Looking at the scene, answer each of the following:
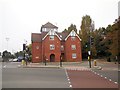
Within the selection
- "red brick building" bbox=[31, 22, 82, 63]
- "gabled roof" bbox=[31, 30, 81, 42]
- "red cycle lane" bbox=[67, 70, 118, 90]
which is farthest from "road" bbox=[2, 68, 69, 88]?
"gabled roof" bbox=[31, 30, 81, 42]

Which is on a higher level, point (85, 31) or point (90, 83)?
point (85, 31)

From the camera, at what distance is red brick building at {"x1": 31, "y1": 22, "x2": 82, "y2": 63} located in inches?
3681

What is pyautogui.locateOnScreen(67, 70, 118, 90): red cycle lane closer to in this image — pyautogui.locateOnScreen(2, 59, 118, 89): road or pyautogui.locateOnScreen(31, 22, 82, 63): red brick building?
pyautogui.locateOnScreen(2, 59, 118, 89): road

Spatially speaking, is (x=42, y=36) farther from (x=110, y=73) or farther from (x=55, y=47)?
(x=110, y=73)

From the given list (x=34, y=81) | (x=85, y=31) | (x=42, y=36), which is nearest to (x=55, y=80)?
(x=34, y=81)

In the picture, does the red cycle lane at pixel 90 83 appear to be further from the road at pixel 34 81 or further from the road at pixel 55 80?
the road at pixel 34 81

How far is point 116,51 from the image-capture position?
62031 millimetres

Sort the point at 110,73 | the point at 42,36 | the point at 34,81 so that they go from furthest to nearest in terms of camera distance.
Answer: the point at 42,36
the point at 110,73
the point at 34,81

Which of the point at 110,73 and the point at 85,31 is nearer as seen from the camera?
the point at 110,73

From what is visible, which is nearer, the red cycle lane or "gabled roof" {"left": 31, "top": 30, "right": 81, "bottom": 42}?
the red cycle lane

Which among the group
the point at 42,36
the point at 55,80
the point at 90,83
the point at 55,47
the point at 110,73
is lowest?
the point at 90,83

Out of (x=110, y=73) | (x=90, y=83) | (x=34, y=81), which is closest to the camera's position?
(x=90, y=83)

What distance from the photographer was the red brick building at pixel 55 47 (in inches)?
3681

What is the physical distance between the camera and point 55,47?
307 ft
